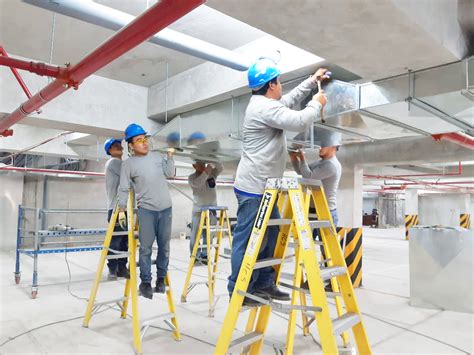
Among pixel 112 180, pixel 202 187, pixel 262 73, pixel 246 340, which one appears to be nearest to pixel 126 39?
pixel 262 73

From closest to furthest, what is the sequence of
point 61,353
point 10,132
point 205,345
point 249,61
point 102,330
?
1. point 61,353
2. point 205,345
3. point 102,330
4. point 249,61
5. point 10,132

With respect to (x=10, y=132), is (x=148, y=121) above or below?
above

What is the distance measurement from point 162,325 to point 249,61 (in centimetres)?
233

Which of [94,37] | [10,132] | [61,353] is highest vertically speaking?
[94,37]

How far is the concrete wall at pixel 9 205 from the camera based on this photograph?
7941mm

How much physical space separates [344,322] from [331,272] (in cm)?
21

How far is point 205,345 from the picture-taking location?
2541 mm

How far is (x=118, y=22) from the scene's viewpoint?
216 cm

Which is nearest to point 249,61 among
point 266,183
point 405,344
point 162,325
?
point 266,183

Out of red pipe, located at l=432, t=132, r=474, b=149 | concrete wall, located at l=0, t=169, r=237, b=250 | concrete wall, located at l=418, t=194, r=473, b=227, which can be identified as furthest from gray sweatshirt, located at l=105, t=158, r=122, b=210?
concrete wall, located at l=418, t=194, r=473, b=227

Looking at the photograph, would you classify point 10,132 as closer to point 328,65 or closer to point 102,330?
point 102,330

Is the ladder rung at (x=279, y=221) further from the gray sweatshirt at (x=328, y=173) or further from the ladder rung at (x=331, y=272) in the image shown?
the gray sweatshirt at (x=328, y=173)

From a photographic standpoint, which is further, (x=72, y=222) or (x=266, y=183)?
(x=72, y=222)

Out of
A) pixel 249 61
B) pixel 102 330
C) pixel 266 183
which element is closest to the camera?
pixel 266 183
